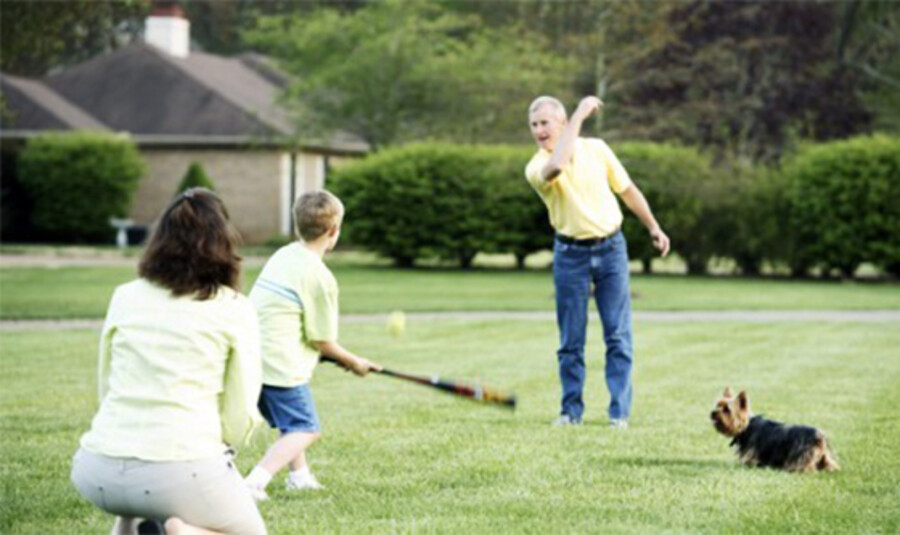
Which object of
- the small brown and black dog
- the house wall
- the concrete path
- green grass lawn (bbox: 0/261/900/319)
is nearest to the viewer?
the small brown and black dog

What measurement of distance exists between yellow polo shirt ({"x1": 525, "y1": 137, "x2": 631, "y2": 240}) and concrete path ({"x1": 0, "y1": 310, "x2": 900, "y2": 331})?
9878mm

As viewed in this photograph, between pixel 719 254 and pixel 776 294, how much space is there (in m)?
7.61

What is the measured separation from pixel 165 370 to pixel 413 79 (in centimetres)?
3602

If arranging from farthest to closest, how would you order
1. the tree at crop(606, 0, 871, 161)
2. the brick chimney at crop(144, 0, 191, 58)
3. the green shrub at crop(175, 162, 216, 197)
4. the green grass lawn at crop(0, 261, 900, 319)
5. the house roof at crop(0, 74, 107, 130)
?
Result: the brick chimney at crop(144, 0, 191, 58)
the house roof at crop(0, 74, 107, 130)
the tree at crop(606, 0, 871, 161)
the green shrub at crop(175, 162, 216, 197)
the green grass lawn at crop(0, 261, 900, 319)

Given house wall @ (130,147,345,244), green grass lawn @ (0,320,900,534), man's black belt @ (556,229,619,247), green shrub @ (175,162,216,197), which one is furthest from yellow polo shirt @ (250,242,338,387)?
house wall @ (130,147,345,244)

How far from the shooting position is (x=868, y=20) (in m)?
47.7

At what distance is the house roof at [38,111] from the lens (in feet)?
146

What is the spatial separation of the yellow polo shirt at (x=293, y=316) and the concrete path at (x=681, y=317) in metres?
12.0

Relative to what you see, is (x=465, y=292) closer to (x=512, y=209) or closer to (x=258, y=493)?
(x=512, y=209)

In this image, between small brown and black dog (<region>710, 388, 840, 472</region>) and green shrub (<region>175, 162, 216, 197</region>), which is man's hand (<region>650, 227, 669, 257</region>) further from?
green shrub (<region>175, 162, 216, 197</region>)

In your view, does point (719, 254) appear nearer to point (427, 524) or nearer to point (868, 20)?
point (868, 20)

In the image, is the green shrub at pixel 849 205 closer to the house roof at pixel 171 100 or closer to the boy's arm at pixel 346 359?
the house roof at pixel 171 100

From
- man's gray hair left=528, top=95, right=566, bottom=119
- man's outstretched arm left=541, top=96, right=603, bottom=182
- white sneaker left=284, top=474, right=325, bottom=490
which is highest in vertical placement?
man's gray hair left=528, top=95, right=566, bottom=119

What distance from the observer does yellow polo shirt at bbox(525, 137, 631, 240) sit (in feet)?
32.0
